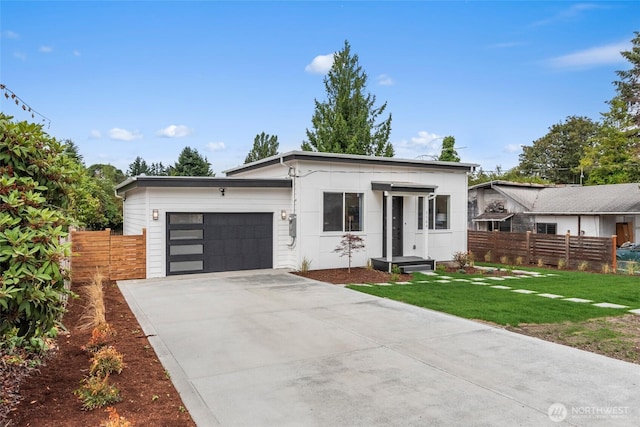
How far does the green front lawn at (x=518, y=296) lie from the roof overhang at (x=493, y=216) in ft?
39.5

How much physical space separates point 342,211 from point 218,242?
387 centimetres

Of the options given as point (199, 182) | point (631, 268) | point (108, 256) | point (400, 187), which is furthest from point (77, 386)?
point (631, 268)

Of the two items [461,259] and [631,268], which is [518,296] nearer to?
[461,259]

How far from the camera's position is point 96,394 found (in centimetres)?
379

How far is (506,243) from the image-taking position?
18000 millimetres

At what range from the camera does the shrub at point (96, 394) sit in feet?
12.2

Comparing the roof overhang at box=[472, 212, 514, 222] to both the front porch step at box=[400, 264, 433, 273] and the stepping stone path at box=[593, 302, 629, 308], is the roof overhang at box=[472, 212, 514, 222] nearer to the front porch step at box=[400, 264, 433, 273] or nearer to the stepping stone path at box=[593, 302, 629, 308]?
the front porch step at box=[400, 264, 433, 273]

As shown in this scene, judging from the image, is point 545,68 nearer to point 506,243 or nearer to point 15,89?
point 506,243

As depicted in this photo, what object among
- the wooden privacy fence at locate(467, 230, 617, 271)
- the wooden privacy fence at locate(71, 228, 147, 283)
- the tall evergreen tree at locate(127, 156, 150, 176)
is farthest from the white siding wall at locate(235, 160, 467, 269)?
the tall evergreen tree at locate(127, 156, 150, 176)

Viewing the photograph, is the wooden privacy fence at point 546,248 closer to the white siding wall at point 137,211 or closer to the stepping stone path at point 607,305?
the stepping stone path at point 607,305

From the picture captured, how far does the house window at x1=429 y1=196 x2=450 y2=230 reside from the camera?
1480 centimetres

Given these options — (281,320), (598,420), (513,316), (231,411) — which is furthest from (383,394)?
(513,316)

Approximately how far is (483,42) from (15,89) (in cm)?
1721

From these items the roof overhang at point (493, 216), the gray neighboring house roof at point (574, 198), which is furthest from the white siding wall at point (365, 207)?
the gray neighboring house roof at point (574, 198)
